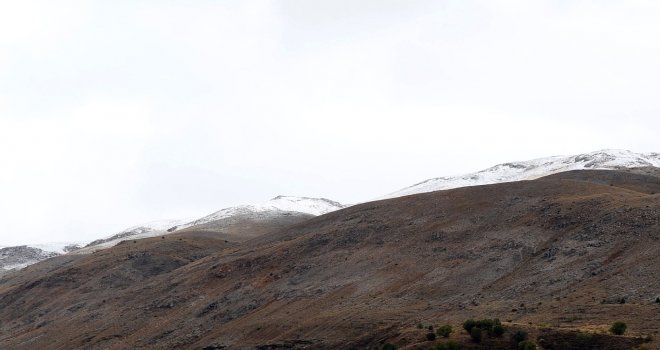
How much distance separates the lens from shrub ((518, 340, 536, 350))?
36594mm

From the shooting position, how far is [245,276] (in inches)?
2810

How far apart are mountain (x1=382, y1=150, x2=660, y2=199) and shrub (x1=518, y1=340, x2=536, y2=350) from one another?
83.9 metres

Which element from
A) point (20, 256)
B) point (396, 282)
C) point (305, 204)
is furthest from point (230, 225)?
point (396, 282)

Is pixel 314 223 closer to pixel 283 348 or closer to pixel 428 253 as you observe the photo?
pixel 428 253

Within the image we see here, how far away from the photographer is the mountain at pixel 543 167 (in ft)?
399

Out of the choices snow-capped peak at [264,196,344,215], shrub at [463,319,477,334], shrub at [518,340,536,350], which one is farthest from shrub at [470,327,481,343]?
snow-capped peak at [264,196,344,215]

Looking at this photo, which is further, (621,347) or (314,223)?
(314,223)

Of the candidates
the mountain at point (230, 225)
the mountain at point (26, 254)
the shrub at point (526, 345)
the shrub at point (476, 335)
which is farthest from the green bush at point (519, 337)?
the mountain at point (26, 254)

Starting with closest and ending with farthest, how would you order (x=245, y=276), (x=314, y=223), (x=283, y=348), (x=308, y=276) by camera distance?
(x=283, y=348), (x=308, y=276), (x=245, y=276), (x=314, y=223)

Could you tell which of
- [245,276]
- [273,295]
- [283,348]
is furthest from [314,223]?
[283,348]

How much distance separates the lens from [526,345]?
37.0 metres

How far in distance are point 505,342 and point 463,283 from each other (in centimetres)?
1659

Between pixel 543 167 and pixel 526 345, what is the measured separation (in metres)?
101

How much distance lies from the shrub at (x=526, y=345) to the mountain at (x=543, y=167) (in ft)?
275
